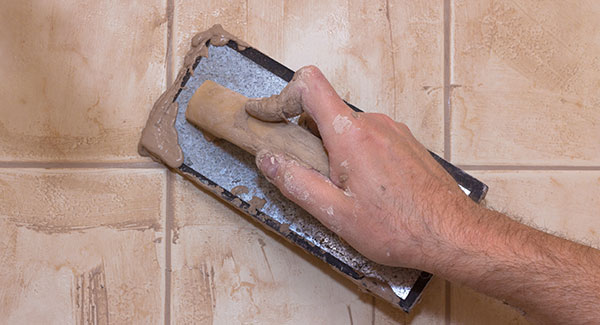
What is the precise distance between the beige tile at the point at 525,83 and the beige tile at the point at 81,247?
82 cm

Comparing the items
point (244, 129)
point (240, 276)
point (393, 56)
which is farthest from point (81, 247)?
point (393, 56)

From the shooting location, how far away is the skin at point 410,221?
2.86 ft

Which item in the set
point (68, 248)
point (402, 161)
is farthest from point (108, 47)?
point (402, 161)

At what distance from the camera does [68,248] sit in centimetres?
111

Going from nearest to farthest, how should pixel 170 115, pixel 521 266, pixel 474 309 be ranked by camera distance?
pixel 521 266 → pixel 170 115 → pixel 474 309

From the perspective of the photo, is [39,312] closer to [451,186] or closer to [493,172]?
[451,186]

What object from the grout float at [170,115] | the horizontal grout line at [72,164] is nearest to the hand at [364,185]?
the grout float at [170,115]

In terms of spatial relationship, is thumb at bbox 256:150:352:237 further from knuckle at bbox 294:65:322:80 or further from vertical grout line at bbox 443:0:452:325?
vertical grout line at bbox 443:0:452:325

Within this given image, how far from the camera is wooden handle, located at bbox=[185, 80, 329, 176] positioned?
93cm

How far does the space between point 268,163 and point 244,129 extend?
98 mm

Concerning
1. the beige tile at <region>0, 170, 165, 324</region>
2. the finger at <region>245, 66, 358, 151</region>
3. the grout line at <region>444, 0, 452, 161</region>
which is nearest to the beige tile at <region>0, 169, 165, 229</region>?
the beige tile at <region>0, 170, 165, 324</region>

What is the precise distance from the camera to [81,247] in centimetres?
112

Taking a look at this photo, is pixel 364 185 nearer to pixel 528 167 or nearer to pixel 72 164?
pixel 528 167

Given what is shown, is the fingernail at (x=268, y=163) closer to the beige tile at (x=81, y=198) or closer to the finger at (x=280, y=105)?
the finger at (x=280, y=105)
